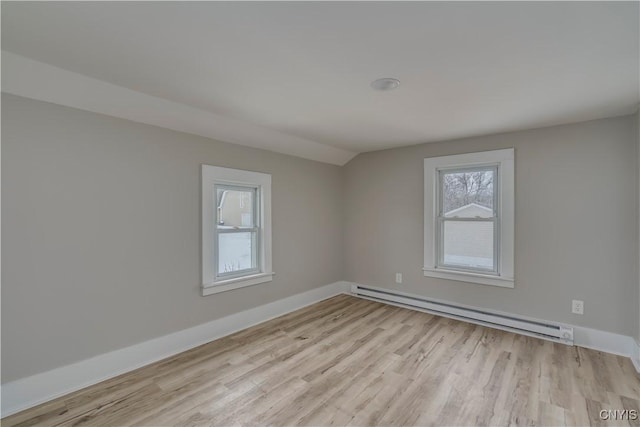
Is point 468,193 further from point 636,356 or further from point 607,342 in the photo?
point 636,356

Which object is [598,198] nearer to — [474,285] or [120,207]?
[474,285]

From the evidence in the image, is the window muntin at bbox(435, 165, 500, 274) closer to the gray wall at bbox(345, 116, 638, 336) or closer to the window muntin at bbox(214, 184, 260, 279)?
the gray wall at bbox(345, 116, 638, 336)

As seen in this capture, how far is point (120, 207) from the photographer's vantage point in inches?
96.3

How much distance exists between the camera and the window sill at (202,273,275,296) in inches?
119

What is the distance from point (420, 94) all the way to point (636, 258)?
8.25ft

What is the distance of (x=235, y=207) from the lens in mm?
3416

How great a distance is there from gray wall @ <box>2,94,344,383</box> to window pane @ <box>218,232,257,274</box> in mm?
301

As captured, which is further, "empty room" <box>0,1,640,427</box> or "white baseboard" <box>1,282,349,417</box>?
"white baseboard" <box>1,282,349,417</box>

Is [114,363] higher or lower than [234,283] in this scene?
lower

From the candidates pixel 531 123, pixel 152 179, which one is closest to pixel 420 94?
pixel 531 123

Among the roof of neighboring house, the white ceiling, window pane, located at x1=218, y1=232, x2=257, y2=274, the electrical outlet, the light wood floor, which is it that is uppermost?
the white ceiling

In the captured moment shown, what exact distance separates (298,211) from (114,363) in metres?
2.52

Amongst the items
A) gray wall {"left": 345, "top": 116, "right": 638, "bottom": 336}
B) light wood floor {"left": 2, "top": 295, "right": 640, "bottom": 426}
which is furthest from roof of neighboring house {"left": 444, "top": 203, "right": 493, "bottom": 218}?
light wood floor {"left": 2, "top": 295, "right": 640, "bottom": 426}

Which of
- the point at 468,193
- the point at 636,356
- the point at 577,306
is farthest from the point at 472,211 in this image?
the point at 636,356
